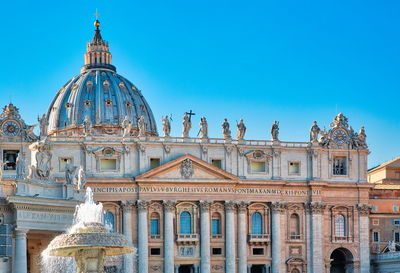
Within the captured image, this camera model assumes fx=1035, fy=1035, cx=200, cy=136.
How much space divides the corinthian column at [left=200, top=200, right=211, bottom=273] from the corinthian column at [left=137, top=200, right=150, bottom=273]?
4.99 metres

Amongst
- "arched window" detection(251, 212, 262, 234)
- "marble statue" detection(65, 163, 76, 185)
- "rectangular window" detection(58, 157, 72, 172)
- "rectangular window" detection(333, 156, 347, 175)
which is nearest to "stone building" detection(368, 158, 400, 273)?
"rectangular window" detection(333, 156, 347, 175)

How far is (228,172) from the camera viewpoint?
94562 mm

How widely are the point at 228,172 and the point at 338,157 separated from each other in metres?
11.9

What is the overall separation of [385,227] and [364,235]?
4337 mm

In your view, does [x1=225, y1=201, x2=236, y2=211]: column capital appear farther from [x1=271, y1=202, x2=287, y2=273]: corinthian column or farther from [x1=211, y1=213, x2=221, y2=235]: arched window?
[x1=271, y1=202, x2=287, y2=273]: corinthian column

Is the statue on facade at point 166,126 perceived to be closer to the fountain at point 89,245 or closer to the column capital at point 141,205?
the column capital at point 141,205

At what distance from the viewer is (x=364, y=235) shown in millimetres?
98000

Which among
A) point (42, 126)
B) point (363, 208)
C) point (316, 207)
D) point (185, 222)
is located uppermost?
point (42, 126)

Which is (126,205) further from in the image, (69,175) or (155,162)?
(69,175)

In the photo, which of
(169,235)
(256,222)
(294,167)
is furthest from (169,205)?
(294,167)

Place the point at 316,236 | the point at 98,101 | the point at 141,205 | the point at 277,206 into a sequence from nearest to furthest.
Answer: the point at 141,205, the point at 277,206, the point at 316,236, the point at 98,101

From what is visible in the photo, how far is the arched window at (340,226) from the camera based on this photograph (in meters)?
98.2

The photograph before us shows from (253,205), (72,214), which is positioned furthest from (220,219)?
(72,214)

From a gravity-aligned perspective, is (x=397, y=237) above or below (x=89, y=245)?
below
